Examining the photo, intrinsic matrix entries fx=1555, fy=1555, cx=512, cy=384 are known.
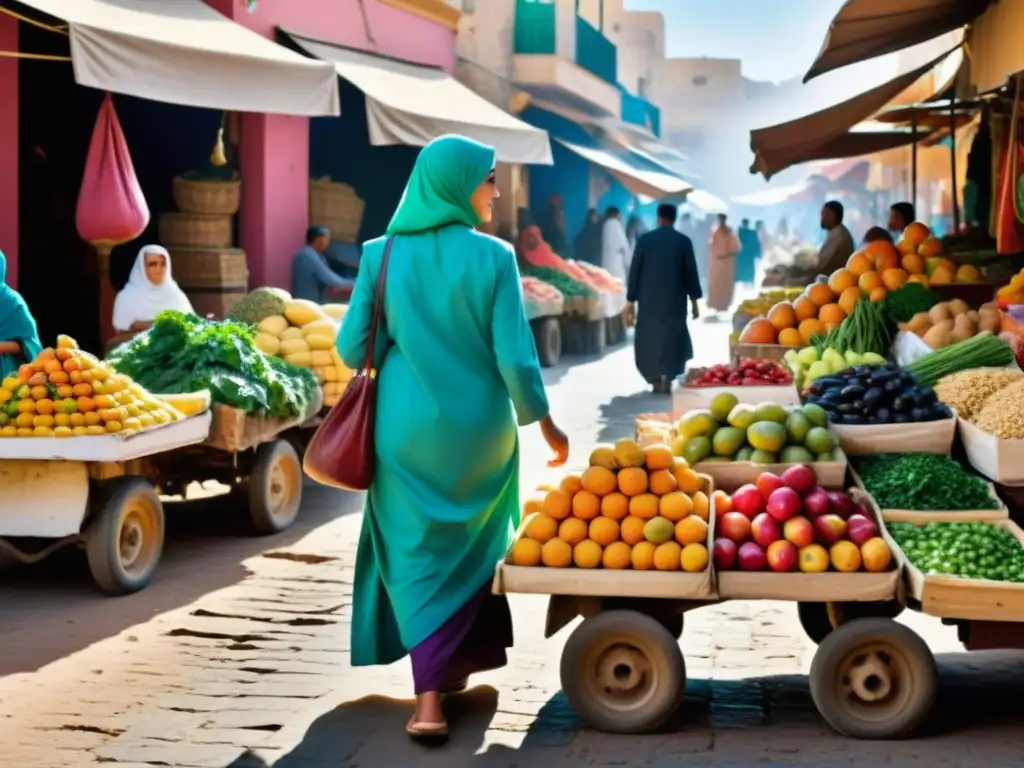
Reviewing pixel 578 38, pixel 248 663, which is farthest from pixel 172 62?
pixel 578 38

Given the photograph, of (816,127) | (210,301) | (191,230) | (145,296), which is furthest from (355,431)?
(816,127)

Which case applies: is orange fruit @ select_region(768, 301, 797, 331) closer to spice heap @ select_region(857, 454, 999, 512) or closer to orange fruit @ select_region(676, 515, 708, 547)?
spice heap @ select_region(857, 454, 999, 512)

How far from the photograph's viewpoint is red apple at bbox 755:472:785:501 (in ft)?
17.7

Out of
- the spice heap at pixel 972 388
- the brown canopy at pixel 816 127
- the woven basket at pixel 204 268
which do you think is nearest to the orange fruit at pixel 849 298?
the brown canopy at pixel 816 127

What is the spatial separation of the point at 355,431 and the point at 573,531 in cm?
79

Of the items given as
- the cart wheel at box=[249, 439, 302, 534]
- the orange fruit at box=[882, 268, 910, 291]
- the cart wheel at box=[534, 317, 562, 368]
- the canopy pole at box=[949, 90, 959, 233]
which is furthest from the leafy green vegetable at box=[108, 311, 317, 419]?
the cart wheel at box=[534, 317, 562, 368]

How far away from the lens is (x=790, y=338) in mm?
9852

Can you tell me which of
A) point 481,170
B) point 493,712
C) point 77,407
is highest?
point 481,170

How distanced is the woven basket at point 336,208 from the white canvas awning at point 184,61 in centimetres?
403

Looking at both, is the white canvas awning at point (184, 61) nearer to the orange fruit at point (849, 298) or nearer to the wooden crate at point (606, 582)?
the orange fruit at point (849, 298)

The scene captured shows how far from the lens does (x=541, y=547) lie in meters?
5.15

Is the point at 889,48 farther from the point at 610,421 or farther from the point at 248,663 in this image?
the point at 248,663

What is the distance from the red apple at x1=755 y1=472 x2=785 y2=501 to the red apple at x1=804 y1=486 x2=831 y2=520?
12 centimetres

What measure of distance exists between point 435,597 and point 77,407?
267 centimetres
